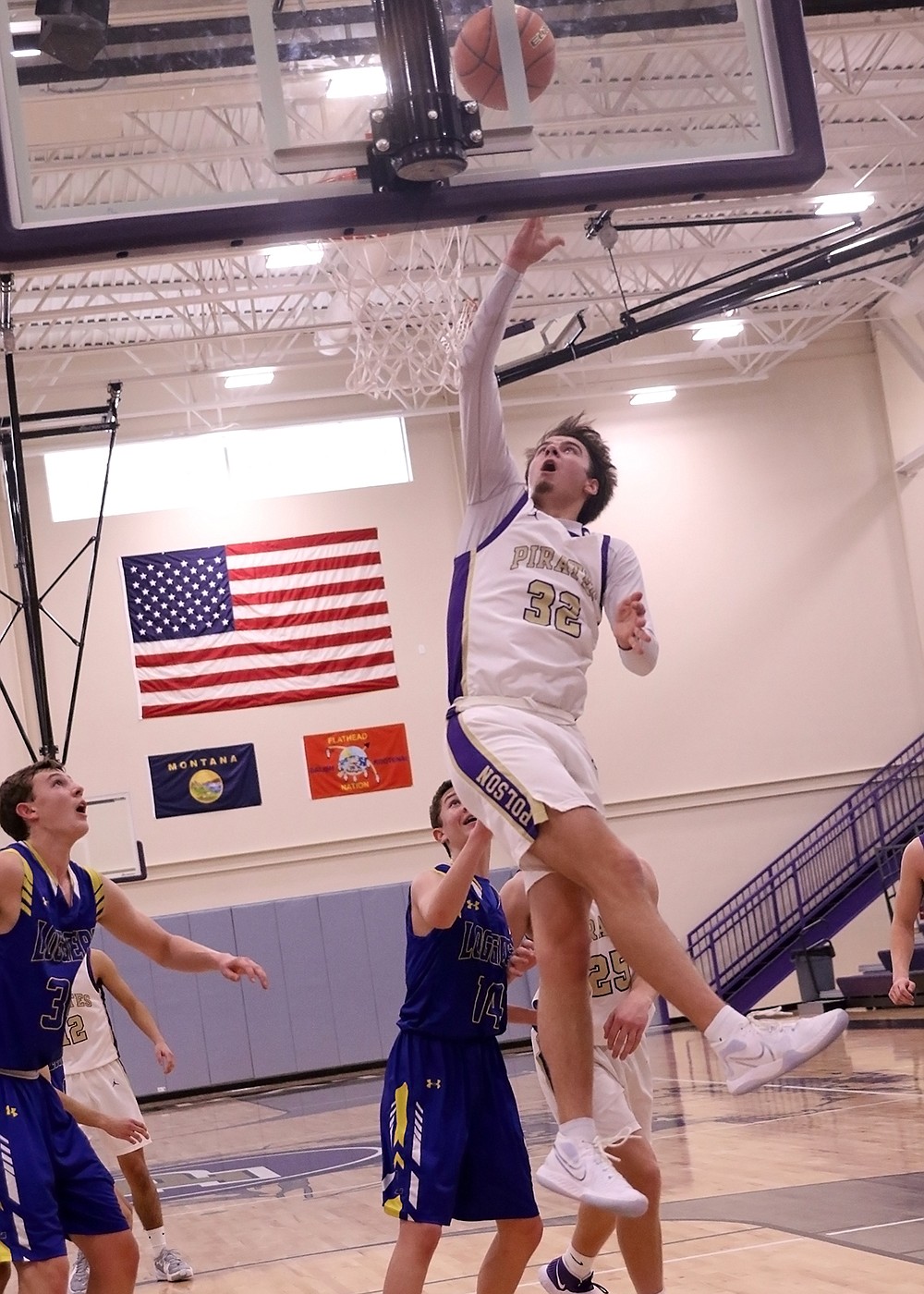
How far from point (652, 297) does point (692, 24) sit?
14178 millimetres

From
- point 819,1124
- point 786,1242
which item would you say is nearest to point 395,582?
point 819,1124

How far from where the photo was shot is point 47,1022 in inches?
170

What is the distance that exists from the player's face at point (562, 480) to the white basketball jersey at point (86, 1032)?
3.98 meters

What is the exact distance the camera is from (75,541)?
59.8ft

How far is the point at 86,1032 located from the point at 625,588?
4.39 meters

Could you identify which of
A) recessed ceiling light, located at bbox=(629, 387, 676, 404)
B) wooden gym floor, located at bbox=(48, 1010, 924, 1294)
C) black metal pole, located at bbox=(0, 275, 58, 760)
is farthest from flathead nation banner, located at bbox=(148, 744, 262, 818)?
recessed ceiling light, located at bbox=(629, 387, 676, 404)

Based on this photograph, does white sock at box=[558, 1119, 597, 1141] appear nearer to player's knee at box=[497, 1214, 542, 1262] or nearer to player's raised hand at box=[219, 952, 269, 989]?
player's knee at box=[497, 1214, 542, 1262]

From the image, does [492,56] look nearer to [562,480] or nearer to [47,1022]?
[562,480]

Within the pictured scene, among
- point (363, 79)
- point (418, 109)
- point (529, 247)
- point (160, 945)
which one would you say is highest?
point (363, 79)

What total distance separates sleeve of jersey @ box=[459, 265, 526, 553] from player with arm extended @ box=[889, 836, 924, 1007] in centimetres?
324

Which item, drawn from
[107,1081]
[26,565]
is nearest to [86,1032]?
[107,1081]

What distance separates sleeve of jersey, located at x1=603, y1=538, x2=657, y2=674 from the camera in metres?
4.01

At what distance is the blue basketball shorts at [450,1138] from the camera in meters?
4.17

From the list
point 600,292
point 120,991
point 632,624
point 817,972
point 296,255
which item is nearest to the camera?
point 632,624
